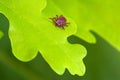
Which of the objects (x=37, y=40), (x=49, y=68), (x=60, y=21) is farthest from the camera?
(x=49, y=68)

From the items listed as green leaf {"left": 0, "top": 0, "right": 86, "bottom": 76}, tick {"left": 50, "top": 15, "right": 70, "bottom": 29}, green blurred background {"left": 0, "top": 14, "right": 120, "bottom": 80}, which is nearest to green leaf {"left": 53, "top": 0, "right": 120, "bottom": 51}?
tick {"left": 50, "top": 15, "right": 70, "bottom": 29}

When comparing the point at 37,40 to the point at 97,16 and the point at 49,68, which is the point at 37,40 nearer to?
the point at 97,16

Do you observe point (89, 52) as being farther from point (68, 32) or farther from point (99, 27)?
point (68, 32)

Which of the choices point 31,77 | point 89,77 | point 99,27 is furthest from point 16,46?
point 89,77

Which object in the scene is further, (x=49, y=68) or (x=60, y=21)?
(x=49, y=68)

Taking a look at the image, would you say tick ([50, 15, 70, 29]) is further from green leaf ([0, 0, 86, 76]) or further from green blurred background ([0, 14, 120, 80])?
green blurred background ([0, 14, 120, 80])

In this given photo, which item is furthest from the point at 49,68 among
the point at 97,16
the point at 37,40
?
the point at 37,40

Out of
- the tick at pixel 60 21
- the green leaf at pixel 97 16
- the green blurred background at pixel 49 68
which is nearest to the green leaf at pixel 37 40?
the tick at pixel 60 21
